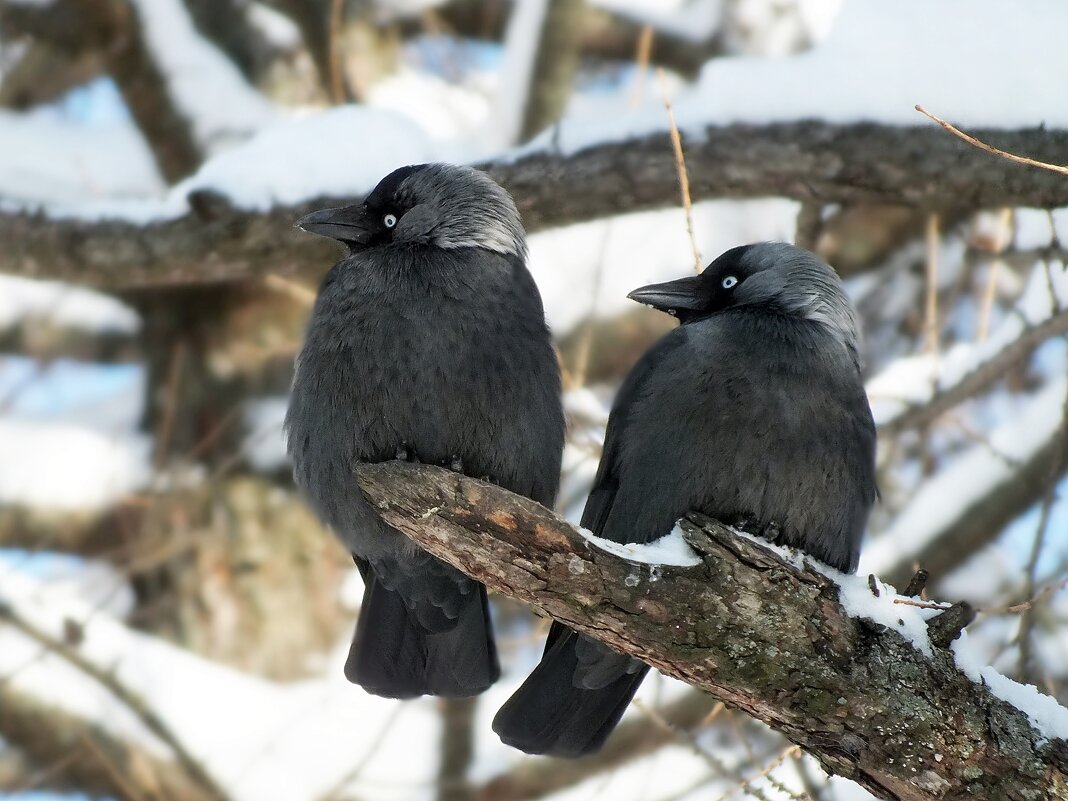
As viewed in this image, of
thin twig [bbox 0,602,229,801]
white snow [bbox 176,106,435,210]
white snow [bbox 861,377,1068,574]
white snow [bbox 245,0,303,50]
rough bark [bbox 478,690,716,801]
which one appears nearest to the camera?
white snow [bbox 176,106,435,210]

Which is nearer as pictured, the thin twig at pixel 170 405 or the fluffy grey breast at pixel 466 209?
the fluffy grey breast at pixel 466 209

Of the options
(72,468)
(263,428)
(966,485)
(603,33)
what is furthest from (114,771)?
(603,33)

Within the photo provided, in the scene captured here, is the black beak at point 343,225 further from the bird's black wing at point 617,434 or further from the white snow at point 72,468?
the white snow at point 72,468

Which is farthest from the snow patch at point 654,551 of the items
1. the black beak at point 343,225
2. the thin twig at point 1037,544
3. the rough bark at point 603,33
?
the rough bark at point 603,33

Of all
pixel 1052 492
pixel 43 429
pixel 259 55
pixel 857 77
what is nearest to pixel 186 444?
pixel 43 429

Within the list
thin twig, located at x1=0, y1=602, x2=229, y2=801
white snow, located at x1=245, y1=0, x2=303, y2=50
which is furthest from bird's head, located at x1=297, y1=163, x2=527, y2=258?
white snow, located at x1=245, y1=0, x2=303, y2=50

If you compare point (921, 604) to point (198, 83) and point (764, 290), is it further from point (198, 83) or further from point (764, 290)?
point (198, 83)

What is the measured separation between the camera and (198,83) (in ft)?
24.5

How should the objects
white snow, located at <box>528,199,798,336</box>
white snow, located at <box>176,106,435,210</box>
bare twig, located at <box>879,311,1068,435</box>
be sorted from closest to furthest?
bare twig, located at <box>879,311,1068,435</box>, white snow, located at <box>176,106,435,210</box>, white snow, located at <box>528,199,798,336</box>

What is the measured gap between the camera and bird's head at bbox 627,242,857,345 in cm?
401

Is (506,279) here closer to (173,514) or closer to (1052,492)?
(1052,492)

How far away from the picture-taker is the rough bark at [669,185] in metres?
4.80

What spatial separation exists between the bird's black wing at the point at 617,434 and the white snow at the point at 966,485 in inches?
83.3

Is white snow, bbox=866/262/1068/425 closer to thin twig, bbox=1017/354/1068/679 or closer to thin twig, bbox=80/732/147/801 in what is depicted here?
thin twig, bbox=1017/354/1068/679
